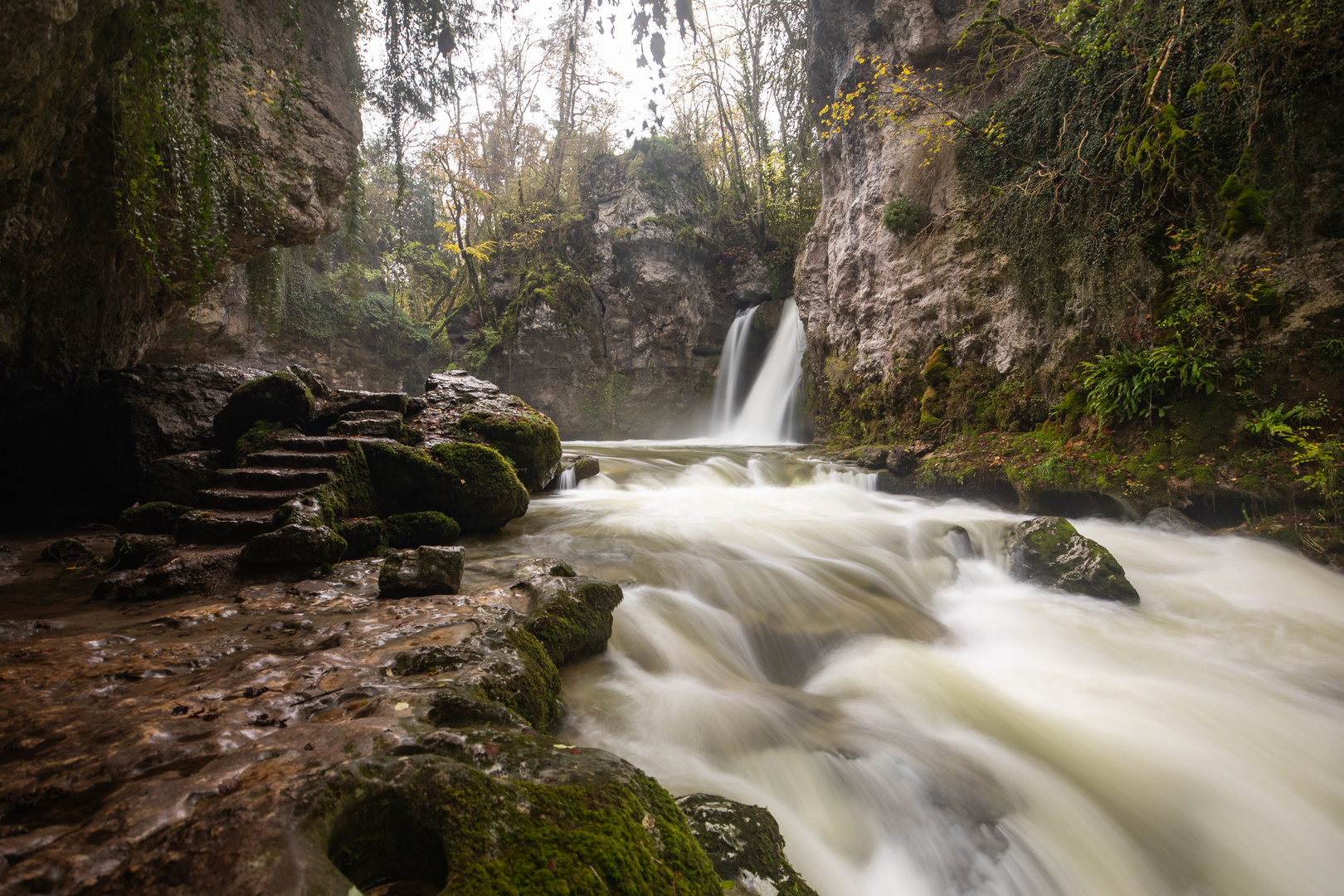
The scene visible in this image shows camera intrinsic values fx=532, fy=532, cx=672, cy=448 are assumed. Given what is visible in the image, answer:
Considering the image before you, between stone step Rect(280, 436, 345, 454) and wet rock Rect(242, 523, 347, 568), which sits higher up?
stone step Rect(280, 436, 345, 454)

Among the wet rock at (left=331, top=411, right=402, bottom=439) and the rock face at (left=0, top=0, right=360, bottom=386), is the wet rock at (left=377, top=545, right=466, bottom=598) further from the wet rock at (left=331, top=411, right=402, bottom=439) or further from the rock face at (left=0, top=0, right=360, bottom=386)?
the rock face at (left=0, top=0, right=360, bottom=386)

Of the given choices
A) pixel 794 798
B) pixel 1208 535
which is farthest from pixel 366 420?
pixel 1208 535

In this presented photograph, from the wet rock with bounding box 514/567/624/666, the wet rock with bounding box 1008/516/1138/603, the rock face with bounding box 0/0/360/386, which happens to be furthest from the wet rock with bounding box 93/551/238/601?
the wet rock with bounding box 1008/516/1138/603

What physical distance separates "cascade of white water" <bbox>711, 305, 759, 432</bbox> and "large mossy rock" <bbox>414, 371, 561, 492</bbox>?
10.4m

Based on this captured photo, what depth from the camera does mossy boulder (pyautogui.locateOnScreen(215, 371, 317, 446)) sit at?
5.79 meters

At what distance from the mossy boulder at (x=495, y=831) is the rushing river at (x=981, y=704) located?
47.0 inches

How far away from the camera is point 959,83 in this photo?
962cm

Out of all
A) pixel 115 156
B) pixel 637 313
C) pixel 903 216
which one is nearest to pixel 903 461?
pixel 903 216

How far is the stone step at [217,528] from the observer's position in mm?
4074

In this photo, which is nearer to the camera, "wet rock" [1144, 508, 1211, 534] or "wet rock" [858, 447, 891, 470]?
"wet rock" [1144, 508, 1211, 534]

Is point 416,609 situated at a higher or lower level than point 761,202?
lower

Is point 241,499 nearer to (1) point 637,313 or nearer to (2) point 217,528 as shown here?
(2) point 217,528

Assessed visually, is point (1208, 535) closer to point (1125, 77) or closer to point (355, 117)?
point (1125, 77)

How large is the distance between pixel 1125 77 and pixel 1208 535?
5.65 meters
